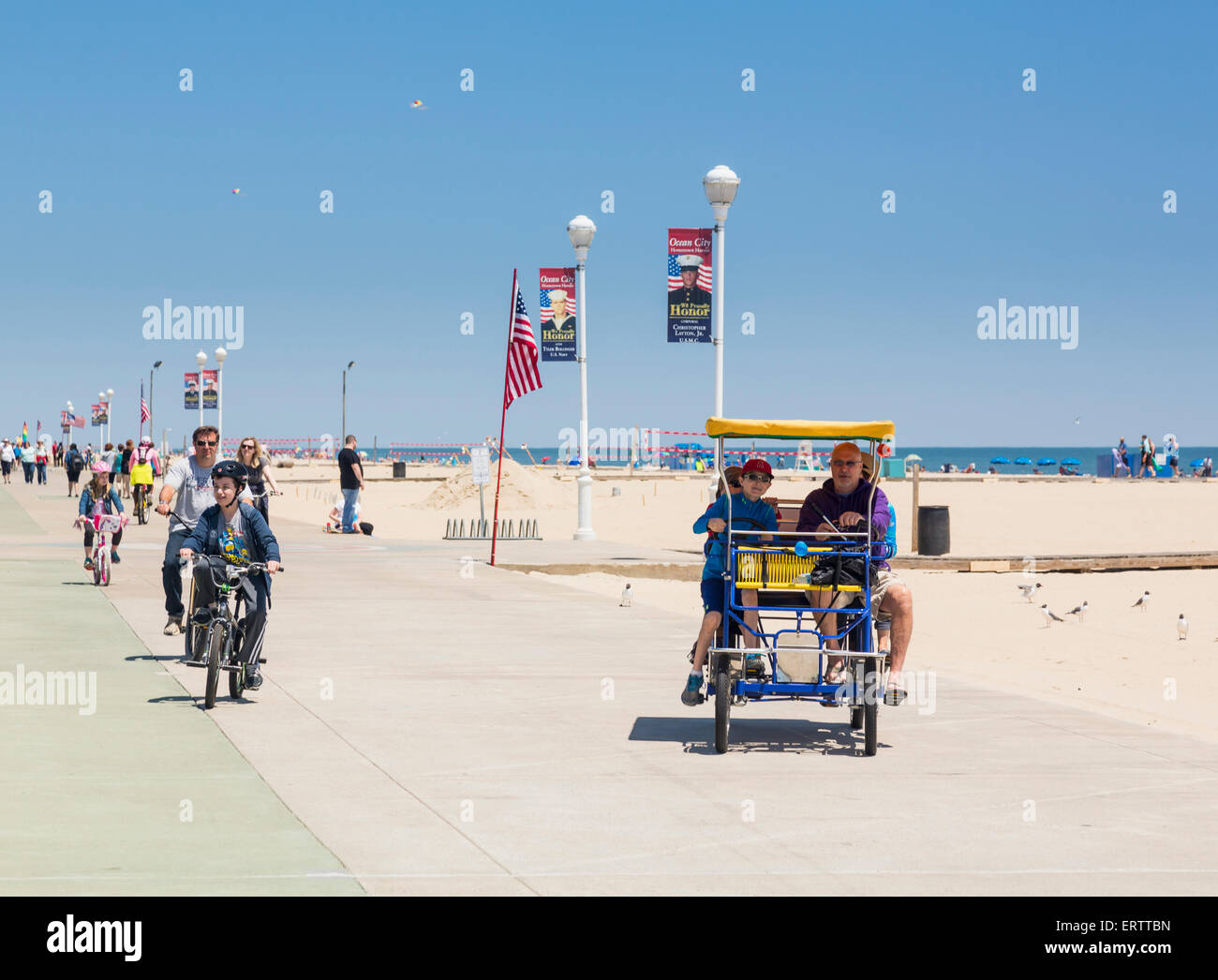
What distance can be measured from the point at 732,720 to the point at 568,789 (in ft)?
9.57

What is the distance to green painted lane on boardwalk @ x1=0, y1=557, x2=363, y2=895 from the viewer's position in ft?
19.6

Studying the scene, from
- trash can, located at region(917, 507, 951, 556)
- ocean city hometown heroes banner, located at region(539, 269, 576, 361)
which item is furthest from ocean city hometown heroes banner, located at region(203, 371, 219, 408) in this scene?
trash can, located at region(917, 507, 951, 556)

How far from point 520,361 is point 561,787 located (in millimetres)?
18916

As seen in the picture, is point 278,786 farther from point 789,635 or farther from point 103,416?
point 103,416

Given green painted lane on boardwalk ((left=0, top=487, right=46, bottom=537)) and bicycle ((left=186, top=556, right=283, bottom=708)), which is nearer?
bicycle ((left=186, top=556, right=283, bottom=708))

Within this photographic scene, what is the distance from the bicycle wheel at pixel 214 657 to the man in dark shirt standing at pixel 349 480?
20.1m

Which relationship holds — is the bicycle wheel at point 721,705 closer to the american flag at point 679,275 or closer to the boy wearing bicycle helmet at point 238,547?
the boy wearing bicycle helmet at point 238,547

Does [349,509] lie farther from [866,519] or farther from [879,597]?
[866,519]

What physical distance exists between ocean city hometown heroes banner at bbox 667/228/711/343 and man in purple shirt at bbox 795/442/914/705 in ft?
51.7

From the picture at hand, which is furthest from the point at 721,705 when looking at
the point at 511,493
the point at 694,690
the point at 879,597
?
the point at 511,493

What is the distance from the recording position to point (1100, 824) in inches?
282

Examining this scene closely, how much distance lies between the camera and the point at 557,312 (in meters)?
32.4

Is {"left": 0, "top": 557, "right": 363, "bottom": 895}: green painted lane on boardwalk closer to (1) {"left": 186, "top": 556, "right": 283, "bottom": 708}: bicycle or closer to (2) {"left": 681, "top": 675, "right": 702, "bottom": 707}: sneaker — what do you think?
(1) {"left": 186, "top": 556, "right": 283, "bottom": 708}: bicycle
